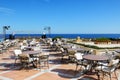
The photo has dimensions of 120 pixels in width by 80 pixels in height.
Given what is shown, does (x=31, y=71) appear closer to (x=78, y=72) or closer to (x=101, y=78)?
(x=78, y=72)

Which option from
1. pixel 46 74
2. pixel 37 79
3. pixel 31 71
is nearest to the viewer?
pixel 37 79

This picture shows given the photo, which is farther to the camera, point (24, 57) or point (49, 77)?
point (24, 57)

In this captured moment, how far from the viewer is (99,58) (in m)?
6.92

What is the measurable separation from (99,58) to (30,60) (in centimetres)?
304

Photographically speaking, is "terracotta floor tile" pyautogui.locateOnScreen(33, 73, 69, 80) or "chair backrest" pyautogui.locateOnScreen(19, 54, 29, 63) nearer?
"terracotta floor tile" pyautogui.locateOnScreen(33, 73, 69, 80)

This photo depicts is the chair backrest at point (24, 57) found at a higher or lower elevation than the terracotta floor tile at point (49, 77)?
higher

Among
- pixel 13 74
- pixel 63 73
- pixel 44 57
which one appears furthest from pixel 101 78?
pixel 13 74

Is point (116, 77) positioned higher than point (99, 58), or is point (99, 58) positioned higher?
point (99, 58)

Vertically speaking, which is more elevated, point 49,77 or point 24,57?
point 24,57

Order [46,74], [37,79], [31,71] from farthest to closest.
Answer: [31,71], [46,74], [37,79]

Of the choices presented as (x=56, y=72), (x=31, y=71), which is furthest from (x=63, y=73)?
(x=31, y=71)

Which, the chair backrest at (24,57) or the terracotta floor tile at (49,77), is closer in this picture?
the terracotta floor tile at (49,77)

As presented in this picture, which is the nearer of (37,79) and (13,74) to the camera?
(37,79)

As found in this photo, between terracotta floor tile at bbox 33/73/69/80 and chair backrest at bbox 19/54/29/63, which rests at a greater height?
chair backrest at bbox 19/54/29/63
